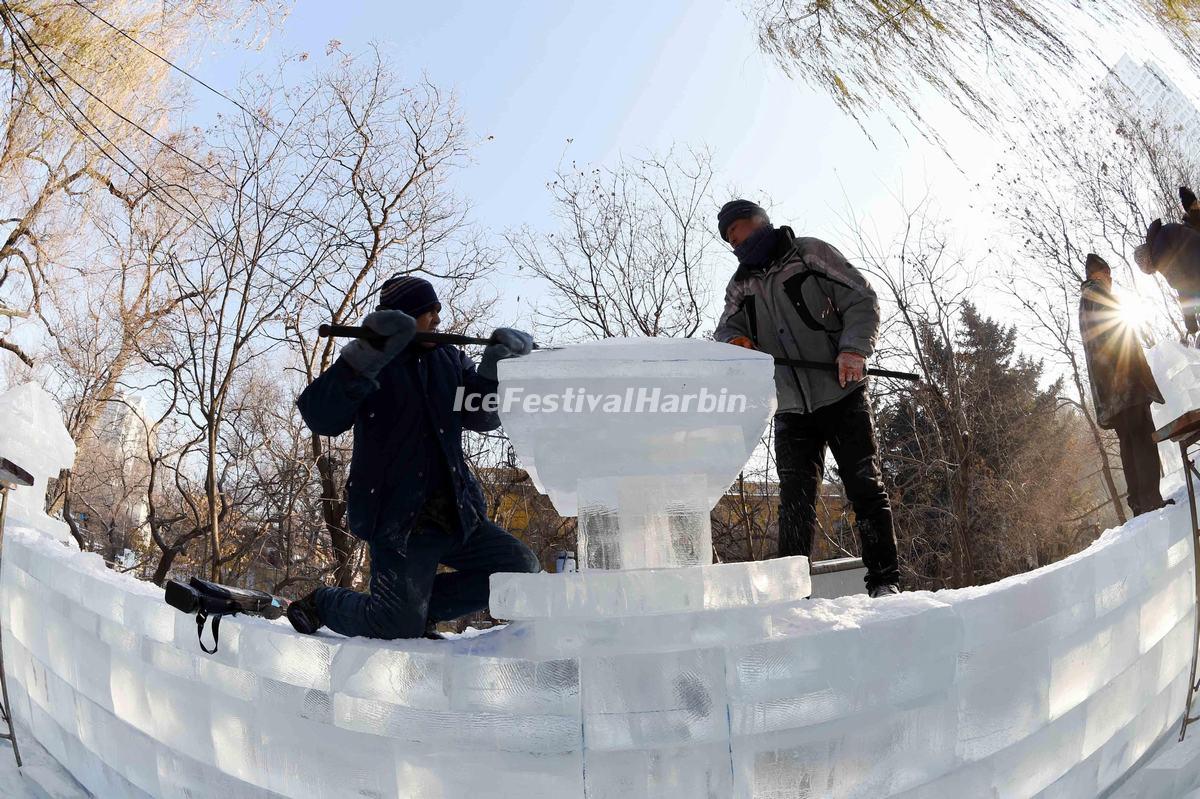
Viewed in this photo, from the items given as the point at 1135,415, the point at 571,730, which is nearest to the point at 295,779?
the point at 571,730

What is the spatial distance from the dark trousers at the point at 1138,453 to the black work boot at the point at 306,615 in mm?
2627

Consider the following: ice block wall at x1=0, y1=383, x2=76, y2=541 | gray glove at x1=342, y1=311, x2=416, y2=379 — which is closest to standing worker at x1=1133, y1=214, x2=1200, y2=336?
gray glove at x1=342, y1=311, x2=416, y2=379

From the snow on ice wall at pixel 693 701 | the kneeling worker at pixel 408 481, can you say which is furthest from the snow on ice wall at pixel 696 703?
the kneeling worker at pixel 408 481

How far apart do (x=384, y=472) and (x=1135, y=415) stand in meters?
2.68

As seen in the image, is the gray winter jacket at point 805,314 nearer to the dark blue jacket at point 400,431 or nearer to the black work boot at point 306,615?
the dark blue jacket at point 400,431

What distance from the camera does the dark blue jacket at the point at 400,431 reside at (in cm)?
198

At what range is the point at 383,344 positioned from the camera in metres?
1.91

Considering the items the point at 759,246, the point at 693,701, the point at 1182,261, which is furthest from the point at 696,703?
the point at 1182,261

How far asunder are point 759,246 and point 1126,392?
4.82ft

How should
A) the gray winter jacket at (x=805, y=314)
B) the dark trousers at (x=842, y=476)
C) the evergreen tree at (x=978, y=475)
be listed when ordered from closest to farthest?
the dark trousers at (x=842, y=476) < the gray winter jacket at (x=805, y=314) < the evergreen tree at (x=978, y=475)

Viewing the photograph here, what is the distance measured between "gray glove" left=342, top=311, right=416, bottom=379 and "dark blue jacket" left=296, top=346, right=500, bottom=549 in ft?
0.13

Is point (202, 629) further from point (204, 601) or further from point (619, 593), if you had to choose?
point (619, 593)

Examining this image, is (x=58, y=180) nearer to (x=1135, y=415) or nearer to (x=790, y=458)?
(x=790, y=458)

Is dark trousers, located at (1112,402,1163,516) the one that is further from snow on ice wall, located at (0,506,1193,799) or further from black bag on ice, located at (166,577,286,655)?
black bag on ice, located at (166,577,286,655)
